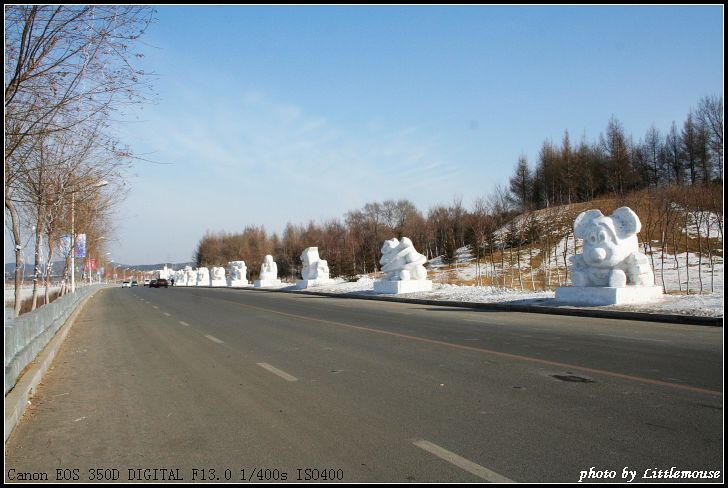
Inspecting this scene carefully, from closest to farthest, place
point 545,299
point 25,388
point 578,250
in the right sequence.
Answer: point 25,388 → point 545,299 → point 578,250

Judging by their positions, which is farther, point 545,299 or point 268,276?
point 268,276

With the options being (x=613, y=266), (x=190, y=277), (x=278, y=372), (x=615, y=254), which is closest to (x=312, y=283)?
(x=613, y=266)

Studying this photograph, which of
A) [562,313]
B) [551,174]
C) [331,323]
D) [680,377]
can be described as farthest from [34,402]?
[551,174]

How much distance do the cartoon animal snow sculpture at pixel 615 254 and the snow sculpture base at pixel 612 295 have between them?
259mm

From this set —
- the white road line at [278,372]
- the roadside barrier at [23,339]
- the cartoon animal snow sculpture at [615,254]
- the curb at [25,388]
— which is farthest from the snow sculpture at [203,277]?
the white road line at [278,372]

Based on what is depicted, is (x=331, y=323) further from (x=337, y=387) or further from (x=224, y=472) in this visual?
(x=224, y=472)

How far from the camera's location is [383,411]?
6.06 metres

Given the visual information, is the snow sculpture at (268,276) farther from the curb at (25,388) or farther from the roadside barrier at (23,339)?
the curb at (25,388)

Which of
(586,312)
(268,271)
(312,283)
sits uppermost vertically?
(268,271)

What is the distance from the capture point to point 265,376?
8.26 metres

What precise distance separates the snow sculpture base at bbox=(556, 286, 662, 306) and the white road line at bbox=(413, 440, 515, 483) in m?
15.1

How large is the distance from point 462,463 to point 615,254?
623 inches

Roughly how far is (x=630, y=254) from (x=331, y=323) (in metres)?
10.3

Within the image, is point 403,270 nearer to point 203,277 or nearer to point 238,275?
point 238,275
